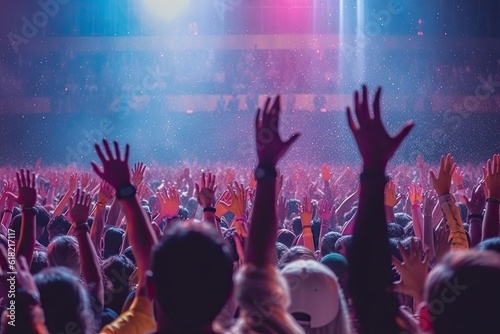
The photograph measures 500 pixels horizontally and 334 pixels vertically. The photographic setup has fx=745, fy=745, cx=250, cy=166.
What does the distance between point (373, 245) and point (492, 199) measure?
1780mm

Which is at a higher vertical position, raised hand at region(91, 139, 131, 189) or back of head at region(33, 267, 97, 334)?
raised hand at region(91, 139, 131, 189)

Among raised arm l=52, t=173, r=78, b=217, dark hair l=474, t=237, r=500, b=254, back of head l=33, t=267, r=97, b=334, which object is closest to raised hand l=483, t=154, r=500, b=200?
dark hair l=474, t=237, r=500, b=254

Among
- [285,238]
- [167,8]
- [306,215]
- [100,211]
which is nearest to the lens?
[100,211]

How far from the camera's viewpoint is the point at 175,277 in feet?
6.41

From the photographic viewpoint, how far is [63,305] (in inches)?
97.3

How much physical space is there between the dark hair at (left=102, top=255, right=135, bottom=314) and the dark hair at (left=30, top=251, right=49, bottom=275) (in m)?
0.34

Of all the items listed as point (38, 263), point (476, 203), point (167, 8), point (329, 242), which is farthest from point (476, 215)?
point (167, 8)

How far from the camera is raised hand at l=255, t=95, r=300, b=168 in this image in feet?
8.59

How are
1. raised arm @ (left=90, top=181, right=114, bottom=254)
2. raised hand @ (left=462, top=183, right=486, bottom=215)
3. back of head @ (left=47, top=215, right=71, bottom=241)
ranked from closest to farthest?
1. raised hand @ (left=462, top=183, right=486, bottom=215)
2. raised arm @ (left=90, top=181, right=114, bottom=254)
3. back of head @ (left=47, top=215, right=71, bottom=241)

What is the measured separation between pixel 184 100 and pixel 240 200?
23383 mm

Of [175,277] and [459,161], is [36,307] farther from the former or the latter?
[459,161]

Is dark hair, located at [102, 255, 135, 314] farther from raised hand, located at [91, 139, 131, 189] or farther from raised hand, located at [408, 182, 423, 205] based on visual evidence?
raised hand, located at [408, 182, 423, 205]

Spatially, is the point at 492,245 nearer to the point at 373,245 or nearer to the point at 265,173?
the point at 373,245

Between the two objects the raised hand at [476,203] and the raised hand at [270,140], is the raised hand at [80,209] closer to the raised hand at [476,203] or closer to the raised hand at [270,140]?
the raised hand at [270,140]
